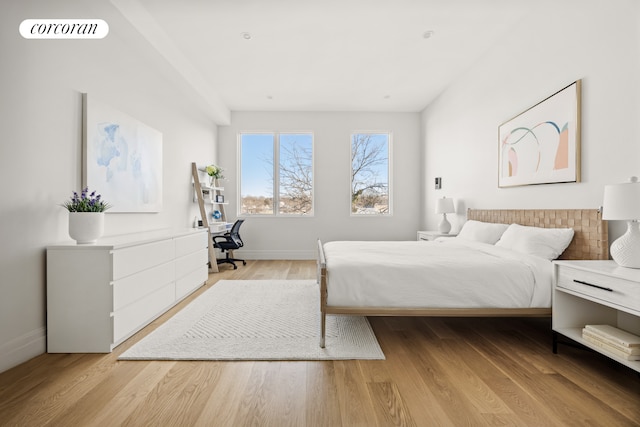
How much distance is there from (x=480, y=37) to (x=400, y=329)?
3.29 metres

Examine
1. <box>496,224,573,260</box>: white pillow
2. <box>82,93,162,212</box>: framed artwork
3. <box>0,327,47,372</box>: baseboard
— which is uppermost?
<box>82,93,162,212</box>: framed artwork

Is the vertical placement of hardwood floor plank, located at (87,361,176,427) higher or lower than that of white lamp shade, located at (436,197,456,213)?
lower

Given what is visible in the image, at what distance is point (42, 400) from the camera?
164 centimetres

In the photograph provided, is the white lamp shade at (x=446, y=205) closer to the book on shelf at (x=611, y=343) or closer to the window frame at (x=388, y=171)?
the window frame at (x=388, y=171)

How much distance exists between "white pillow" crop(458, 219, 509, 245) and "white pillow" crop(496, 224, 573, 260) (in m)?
0.44

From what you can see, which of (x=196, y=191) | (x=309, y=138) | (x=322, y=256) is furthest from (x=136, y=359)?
(x=309, y=138)

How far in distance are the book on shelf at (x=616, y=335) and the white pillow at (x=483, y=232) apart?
1.36 metres

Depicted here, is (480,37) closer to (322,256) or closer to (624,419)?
(322,256)

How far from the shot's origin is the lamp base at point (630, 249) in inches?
72.3

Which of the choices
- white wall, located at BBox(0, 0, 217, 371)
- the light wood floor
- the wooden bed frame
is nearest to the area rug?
the light wood floor

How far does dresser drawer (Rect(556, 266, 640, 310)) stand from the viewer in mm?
1634

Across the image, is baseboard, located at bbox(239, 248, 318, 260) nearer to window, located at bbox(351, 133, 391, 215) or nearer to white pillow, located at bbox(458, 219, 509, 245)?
window, located at bbox(351, 133, 391, 215)

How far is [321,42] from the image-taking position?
→ 361 cm

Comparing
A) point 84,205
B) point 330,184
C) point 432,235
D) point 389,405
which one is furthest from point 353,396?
point 330,184
